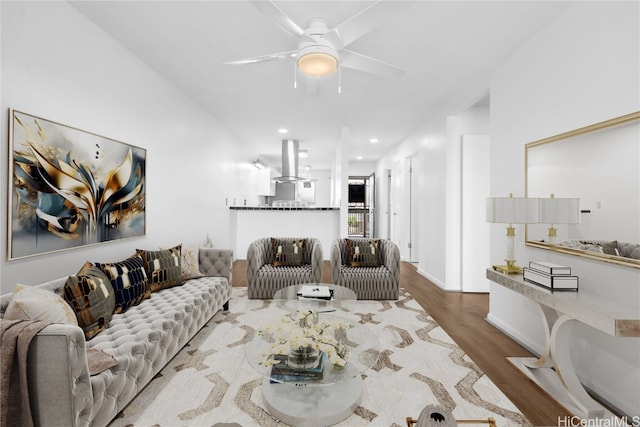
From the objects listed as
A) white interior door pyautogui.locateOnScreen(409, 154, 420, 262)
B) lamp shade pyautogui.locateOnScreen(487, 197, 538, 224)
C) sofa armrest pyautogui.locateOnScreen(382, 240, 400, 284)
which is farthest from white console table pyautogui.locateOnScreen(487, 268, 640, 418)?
white interior door pyautogui.locateOnScreen(409, 154, 420, 262)

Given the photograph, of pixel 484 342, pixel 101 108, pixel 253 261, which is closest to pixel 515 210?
pixel 484 342

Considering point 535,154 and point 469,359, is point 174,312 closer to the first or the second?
point 469,359

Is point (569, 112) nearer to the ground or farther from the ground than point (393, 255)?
farther from the ground

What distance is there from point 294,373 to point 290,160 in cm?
544

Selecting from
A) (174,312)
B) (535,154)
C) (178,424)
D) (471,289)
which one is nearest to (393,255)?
(471,289)

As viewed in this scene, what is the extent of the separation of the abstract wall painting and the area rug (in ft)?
4.06

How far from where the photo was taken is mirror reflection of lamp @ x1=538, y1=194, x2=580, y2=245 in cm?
216

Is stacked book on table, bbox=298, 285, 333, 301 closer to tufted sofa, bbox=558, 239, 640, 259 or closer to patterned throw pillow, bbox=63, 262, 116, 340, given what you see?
patterned throw pillow, bbox=63, 262, 116, 340

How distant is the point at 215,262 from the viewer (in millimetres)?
3406

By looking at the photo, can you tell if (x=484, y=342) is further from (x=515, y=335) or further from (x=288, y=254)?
(x=288, y=254)

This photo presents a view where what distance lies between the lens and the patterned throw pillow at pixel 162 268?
268 centimetres

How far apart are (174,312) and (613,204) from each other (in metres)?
3.13

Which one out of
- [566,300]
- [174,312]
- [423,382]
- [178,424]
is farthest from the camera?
[174,312]

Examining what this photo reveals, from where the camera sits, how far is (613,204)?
1.95 metres
